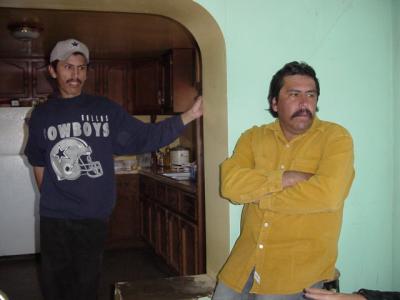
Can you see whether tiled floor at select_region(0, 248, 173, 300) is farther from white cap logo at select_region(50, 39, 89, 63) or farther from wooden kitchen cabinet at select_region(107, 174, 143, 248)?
white cap logo at select_region(50, 39, 89, 63)

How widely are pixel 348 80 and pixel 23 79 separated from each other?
370cm

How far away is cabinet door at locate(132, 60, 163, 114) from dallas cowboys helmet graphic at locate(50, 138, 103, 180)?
255 centimetres

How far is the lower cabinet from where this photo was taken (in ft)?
9.92

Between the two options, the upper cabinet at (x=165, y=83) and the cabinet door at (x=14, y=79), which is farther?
the cabinet door at (x=14, y=79)

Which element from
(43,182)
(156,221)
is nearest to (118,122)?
(43,182)

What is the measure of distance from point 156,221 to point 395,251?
245 cm

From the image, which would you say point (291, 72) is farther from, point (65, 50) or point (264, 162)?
point (65, 50)

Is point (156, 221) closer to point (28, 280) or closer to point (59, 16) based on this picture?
point (28, 280)

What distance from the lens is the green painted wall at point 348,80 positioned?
1.71 metres

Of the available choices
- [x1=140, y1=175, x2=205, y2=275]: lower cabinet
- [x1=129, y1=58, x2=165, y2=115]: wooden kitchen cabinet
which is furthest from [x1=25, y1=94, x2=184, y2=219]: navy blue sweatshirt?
[x1=129, y1=58, x2=165, y2=115]: wooden kitchen cabinet

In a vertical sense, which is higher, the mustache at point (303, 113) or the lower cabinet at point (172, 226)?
the mustache at point (303, 113)

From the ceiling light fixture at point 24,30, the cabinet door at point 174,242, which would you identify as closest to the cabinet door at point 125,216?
the cabinet door at point 174,242

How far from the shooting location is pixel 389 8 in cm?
185

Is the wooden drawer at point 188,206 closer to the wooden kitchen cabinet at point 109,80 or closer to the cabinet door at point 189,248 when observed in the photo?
the cabinet door at point 189,248
